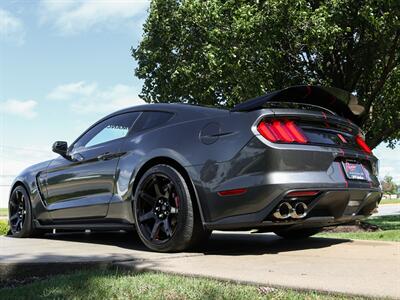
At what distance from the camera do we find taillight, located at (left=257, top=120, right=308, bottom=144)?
425 centimetres

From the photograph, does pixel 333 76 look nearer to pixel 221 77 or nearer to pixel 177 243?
pixel 221 77

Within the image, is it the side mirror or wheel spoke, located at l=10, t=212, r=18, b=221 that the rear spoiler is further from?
wheel spoke, located at l=10, t=212, r=18, b=221

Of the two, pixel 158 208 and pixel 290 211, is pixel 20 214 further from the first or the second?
pixel 290 211

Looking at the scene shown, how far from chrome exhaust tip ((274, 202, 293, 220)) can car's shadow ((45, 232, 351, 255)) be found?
57cm

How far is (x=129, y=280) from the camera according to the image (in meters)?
3.28

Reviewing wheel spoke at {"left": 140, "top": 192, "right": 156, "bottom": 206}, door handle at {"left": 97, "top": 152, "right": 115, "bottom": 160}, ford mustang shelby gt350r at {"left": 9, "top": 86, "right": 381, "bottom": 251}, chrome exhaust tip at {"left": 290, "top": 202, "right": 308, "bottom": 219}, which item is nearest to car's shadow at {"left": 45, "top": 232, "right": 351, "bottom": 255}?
ford mustang shelby gt350r at {"left": 9, "top": 86, "right": 381, "bottom": 251}

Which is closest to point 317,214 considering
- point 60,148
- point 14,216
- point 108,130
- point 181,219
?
point 181,219

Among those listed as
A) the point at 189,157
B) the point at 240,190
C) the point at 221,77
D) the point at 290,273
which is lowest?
the point at 290,273

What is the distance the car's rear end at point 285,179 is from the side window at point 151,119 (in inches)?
41.0

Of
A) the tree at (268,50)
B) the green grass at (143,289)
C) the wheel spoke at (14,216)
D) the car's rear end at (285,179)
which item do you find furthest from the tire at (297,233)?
the tree at (268,50)

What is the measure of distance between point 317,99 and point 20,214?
4.24 metres

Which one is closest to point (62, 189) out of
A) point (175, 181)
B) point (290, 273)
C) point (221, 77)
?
point (175, 181)

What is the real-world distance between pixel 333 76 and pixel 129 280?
444 inches

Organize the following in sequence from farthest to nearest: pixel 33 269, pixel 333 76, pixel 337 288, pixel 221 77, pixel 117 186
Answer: pixel 333 76 → pixel 221 77 → pixel 117 186 → pixel 33 269 → pixel 337 288
